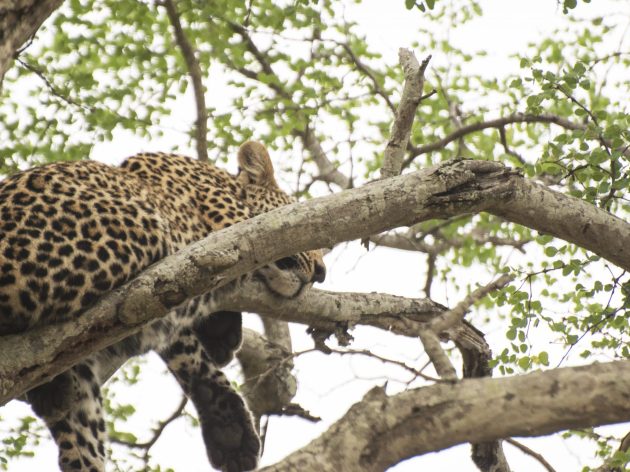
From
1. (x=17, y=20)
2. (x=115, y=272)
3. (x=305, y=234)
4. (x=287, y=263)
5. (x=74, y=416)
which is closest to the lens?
(x=17, y=20)

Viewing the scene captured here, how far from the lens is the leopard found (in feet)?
16.6

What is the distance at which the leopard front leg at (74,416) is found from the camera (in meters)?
5.66

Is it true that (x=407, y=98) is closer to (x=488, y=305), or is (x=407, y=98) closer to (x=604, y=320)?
(x=604, y=320)

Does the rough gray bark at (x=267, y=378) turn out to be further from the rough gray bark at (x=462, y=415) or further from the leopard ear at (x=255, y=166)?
the rough gray bark at (x=462, y=415)

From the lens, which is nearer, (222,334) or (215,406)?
(215,406)

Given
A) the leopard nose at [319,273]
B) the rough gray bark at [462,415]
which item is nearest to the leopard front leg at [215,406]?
the leopard nose at [319,273]

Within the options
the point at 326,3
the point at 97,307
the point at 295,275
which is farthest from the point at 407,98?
the point at 326,3

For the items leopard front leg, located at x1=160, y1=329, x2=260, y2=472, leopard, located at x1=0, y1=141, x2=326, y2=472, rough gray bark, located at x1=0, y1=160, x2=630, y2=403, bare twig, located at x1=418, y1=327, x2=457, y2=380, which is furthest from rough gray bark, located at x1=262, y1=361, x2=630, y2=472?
leopard front leg, located at x1=160, y1=329, x2=260, y2=472

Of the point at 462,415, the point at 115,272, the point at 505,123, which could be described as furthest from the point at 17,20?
the point at 505,123

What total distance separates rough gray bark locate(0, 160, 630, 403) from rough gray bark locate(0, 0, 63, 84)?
1.13m

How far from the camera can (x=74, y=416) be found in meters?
5.81

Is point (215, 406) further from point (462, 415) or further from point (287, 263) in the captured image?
point (462, 415)

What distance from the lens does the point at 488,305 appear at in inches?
425

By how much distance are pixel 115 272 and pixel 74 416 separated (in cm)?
112
